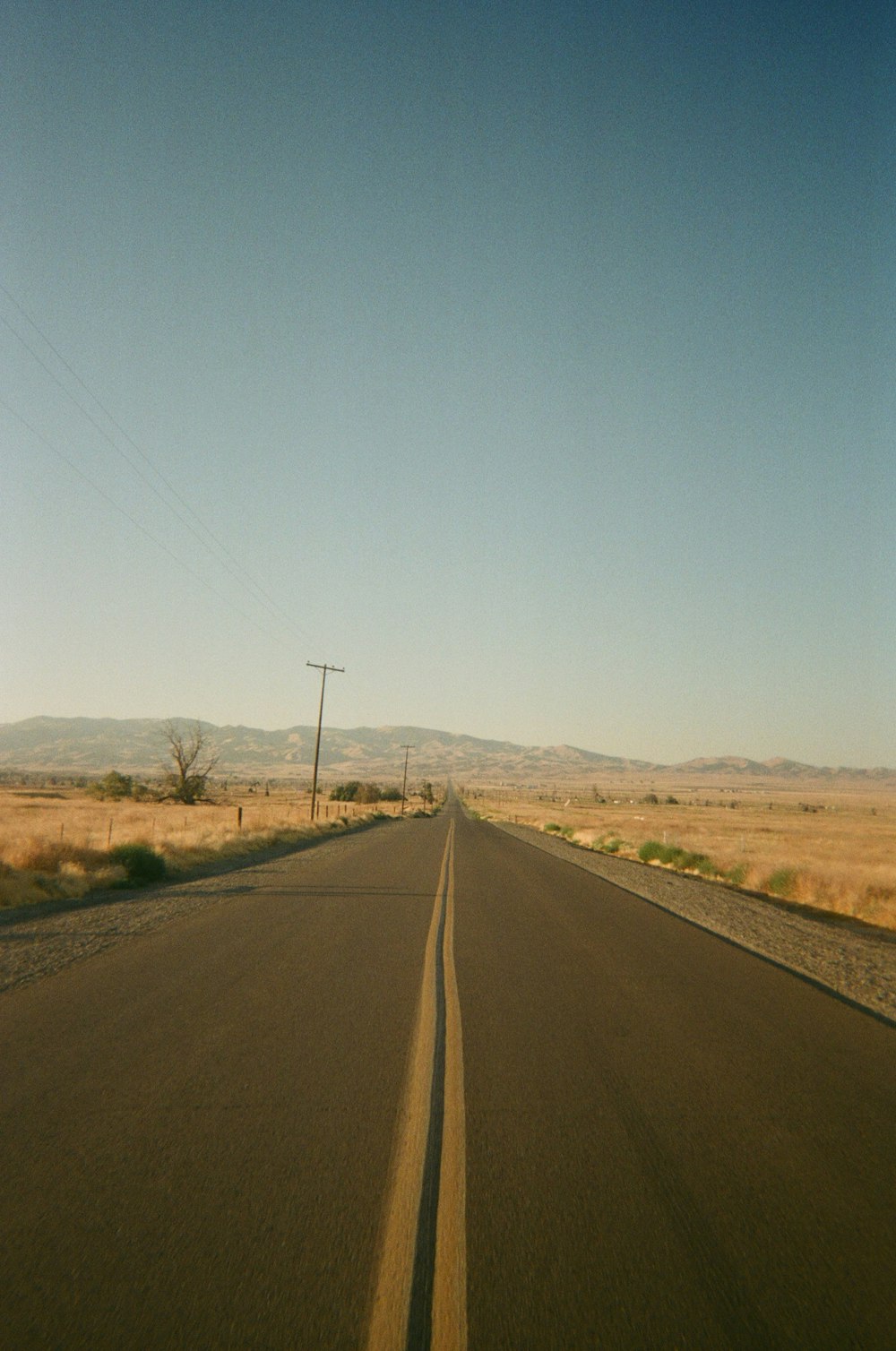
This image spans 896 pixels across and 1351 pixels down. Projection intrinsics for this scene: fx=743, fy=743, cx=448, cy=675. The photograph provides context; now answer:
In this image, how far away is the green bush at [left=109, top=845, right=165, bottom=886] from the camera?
17375mm

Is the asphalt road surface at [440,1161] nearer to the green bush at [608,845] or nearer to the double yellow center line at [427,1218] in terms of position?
the double yellow center line at [427,1218]

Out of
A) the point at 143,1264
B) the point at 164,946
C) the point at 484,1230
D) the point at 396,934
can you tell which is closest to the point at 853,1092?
the point at 484,1230

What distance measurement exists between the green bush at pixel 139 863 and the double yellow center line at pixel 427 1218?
13.5 meters

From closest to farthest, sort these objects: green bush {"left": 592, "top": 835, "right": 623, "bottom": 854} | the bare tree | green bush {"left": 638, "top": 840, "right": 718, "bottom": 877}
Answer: green bush {"left": 638, "top": 840, "right": 718, "bottom": 877}
green bush {"left": 592, "top": 835, "right": 623, "bottom": 854}
the bare tree

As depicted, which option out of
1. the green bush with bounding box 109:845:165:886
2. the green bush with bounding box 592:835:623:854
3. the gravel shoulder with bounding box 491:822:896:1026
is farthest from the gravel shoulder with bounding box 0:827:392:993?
the green bush with bounding box 592:835:623:854

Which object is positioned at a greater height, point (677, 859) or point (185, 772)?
point (185, 772)

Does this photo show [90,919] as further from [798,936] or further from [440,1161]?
[798,936]

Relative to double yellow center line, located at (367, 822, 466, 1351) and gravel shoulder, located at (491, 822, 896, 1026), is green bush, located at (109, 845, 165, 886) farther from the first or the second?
double yellow center line, located at (367, 822, 466, 1351)

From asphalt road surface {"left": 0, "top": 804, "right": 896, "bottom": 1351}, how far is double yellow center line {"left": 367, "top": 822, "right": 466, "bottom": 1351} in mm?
13

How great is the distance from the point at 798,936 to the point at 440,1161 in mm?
9898

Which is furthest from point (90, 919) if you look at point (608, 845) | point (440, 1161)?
point (608, 845)

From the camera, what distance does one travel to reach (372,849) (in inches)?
1057

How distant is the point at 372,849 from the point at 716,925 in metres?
16.2

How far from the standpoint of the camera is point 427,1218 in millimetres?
3348
